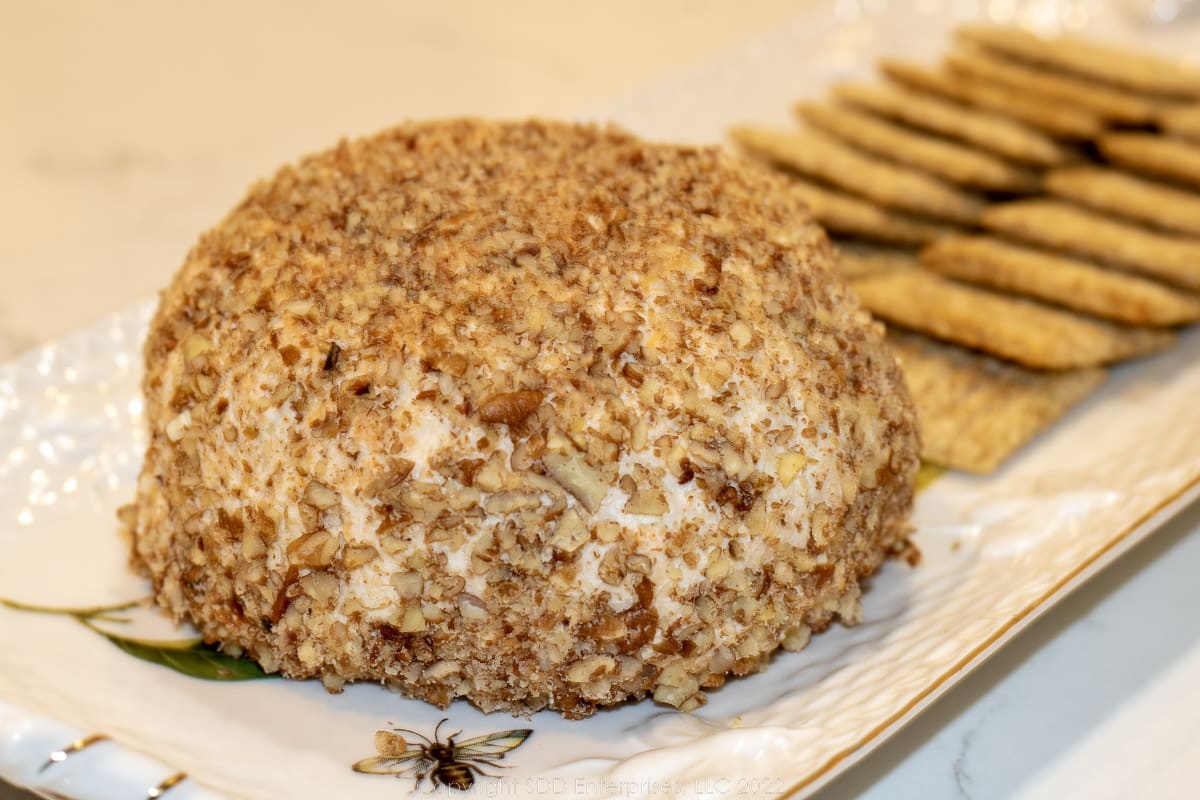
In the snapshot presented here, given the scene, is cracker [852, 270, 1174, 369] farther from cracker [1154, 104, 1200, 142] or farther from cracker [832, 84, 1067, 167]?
cracker [1154, 104, 1200, 142]

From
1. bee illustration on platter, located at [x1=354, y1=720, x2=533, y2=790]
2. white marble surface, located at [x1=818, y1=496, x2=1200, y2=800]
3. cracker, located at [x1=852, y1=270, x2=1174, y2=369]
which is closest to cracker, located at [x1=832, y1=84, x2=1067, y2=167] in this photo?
cracker, located at [x1=852, y1=270, x2=1174, y2=369]

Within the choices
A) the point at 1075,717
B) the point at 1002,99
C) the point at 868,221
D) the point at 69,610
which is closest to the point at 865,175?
the point at 868,221

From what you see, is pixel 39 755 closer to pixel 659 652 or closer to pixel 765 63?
pixel 659 652

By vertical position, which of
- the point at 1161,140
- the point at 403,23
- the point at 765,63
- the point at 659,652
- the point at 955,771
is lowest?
the point at 955,771

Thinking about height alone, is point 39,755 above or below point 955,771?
above

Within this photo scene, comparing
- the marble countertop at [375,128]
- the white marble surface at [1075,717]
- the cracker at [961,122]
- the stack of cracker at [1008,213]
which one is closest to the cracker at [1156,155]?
the stack of cracker at [1008,213]

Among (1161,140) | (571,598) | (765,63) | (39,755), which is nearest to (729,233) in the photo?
(571,598)

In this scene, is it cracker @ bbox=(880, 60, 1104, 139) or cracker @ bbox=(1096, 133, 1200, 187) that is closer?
cracker @ bbox=(1096, 133, 1200, 187)
